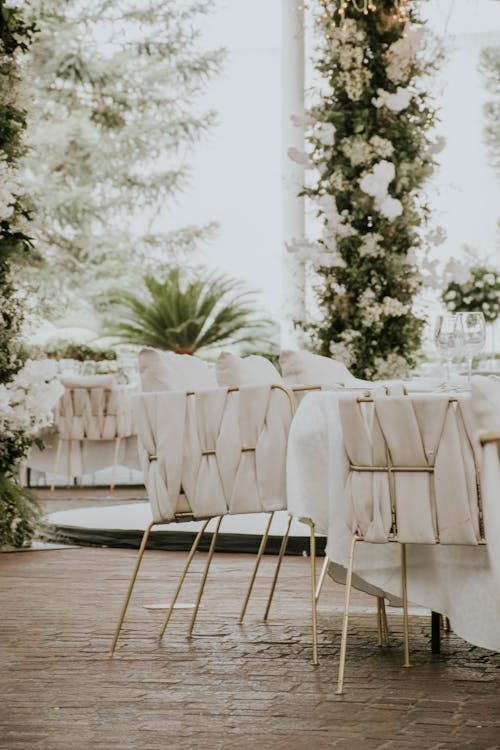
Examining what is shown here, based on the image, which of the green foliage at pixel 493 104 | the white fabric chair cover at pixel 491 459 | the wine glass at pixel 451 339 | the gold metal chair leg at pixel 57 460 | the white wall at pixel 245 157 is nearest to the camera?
the white fabric chair cover at pixel 491 459

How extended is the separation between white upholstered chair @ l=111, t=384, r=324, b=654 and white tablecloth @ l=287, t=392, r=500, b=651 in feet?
0.40

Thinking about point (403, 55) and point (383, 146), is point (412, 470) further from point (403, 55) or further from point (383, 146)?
point (403, 55)

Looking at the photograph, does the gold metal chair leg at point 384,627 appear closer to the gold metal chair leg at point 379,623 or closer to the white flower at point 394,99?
the gold metal chair leg at point 379,623

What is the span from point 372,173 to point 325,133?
32 cm

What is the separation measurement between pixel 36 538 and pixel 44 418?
0.84m

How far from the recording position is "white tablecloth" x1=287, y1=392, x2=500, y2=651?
3.07 m

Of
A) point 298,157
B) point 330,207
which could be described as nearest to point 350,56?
point 298,157

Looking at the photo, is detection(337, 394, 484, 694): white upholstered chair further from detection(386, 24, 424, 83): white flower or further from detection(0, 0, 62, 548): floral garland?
detection(386, 24, 424, 83): white flower

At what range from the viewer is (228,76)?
16766 mm

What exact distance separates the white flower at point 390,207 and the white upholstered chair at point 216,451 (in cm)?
304

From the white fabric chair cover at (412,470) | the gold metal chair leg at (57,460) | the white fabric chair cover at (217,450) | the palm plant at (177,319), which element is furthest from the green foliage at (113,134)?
the white fabric chair cover at (412,470)

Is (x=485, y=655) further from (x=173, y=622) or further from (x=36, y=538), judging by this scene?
(x=36, y=538)

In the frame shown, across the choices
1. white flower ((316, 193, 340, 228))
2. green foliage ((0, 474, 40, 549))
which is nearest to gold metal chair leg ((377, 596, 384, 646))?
green foliage ((0, 474, 40, 549))

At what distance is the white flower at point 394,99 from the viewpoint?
6316mm
